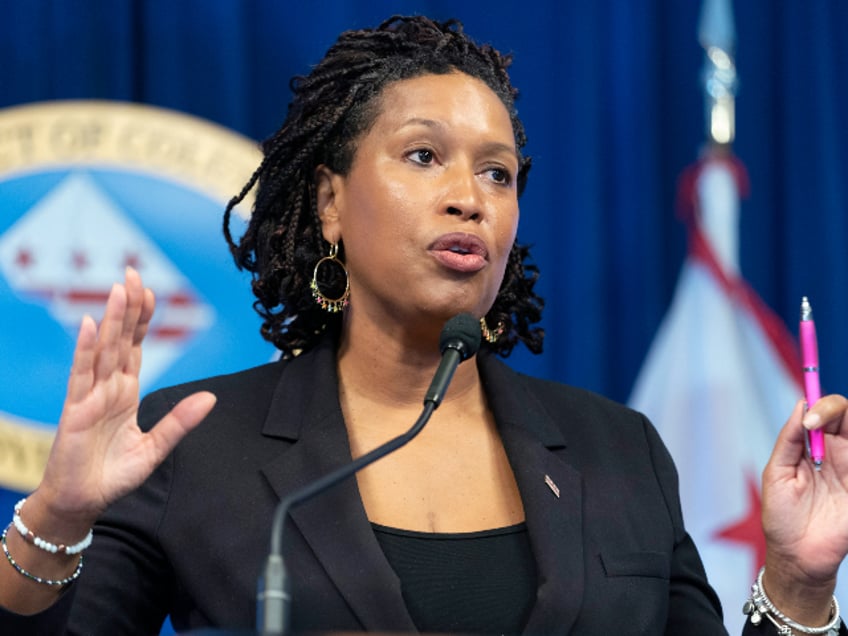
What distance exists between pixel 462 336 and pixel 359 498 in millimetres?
333

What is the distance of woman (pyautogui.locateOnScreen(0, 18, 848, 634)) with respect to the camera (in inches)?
63.3

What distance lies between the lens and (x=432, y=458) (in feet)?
6.73

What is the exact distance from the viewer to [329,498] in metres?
1.89

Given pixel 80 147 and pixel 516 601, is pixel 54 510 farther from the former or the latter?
pixel 80 147

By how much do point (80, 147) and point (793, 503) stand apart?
5.97 feet

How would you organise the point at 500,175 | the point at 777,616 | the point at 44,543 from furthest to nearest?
the point at 500,175, the point at 777,616, the point at 44,543

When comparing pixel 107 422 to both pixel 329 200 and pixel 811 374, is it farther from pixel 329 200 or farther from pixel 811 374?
pixel 811 374

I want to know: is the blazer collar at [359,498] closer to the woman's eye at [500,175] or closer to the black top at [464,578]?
the black top at [464,578]

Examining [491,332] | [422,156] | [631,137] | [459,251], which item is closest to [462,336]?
[459,251]

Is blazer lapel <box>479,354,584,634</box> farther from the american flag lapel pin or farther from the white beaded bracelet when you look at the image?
the white beaded bracelet

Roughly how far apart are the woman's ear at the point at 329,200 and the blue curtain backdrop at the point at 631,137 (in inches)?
33.1

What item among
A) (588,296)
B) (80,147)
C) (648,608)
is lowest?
(648,608)

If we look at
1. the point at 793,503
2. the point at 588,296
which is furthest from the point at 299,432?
the point at 588,296

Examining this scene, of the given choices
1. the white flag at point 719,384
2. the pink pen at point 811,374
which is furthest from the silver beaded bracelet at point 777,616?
the white flag at point 719,384
